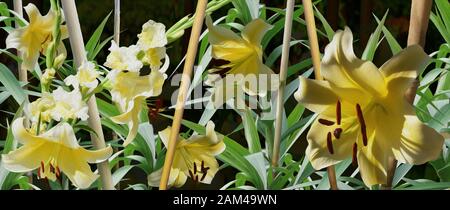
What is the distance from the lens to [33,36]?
1.04 m

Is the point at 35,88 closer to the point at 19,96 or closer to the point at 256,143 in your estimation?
the point at 19,96

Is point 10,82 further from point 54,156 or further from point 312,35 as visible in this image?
point 312,35

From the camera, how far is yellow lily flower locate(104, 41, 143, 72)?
3.07 ft

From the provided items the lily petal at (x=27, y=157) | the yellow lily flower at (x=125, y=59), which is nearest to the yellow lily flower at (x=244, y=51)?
the yellow lily flower at (x=125, y=59)

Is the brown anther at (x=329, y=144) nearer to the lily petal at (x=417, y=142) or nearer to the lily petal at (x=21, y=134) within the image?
the lily petal at (x=417, y=142)

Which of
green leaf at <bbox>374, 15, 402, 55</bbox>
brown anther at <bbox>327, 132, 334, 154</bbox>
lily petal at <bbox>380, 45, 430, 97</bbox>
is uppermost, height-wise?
green leaf at <bbox>374, 15, 402, 55</bbox>

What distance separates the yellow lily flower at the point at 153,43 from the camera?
3.12ft

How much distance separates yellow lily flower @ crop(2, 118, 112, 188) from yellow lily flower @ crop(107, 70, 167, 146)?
0.05m

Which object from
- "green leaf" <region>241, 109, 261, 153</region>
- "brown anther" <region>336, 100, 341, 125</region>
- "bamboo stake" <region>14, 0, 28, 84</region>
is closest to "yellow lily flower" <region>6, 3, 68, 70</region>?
"bamboo stake" <region>14, 0, 28, 84</region>

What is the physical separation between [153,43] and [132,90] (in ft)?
0.20

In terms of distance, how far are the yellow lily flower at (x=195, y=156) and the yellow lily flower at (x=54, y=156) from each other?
86 millimetres

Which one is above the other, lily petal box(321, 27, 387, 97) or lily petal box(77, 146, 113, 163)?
lily petal box(321, 27, 387, 97)

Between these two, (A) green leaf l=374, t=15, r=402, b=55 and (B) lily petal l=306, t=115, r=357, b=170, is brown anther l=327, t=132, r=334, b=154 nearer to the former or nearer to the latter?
(B) lily petal l=306, t=115, r=357, b=170

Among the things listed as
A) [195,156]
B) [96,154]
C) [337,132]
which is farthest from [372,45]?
[96,154]
